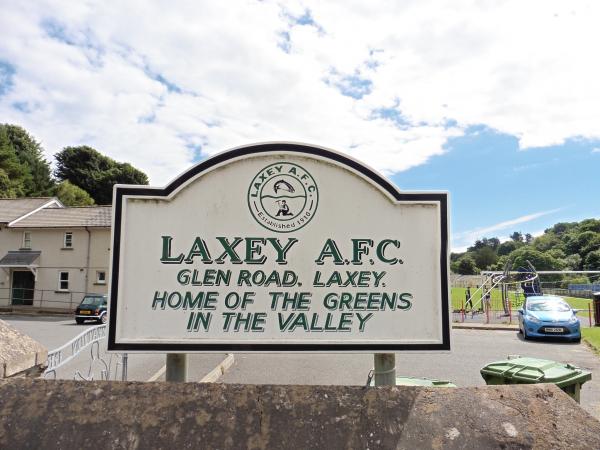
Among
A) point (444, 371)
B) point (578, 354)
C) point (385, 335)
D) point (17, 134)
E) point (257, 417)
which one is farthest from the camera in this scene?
point (17, 134)

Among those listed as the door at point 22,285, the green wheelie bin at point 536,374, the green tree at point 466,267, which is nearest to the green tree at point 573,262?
the green tree at point 466,267

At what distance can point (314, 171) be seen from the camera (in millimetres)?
3135

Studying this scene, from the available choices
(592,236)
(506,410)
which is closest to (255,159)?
(506,410)

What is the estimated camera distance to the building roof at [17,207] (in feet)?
103

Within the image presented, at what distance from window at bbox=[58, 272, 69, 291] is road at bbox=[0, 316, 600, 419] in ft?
66.6

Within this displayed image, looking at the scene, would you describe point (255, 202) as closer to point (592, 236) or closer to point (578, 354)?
point (578, 354)

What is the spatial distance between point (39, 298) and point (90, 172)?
34692 mm

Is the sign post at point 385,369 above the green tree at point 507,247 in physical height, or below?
below

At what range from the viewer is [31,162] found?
54.2 meters

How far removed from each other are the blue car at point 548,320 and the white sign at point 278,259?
13.0m

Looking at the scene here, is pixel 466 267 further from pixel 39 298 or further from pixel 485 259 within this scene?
pixel 39 298

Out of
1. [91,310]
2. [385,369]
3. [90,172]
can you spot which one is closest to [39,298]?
[91,310]

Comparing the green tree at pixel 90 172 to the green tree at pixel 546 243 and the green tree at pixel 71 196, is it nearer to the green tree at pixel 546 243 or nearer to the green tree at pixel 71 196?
the green tree at pixel 71 196

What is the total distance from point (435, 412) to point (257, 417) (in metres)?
1.00
